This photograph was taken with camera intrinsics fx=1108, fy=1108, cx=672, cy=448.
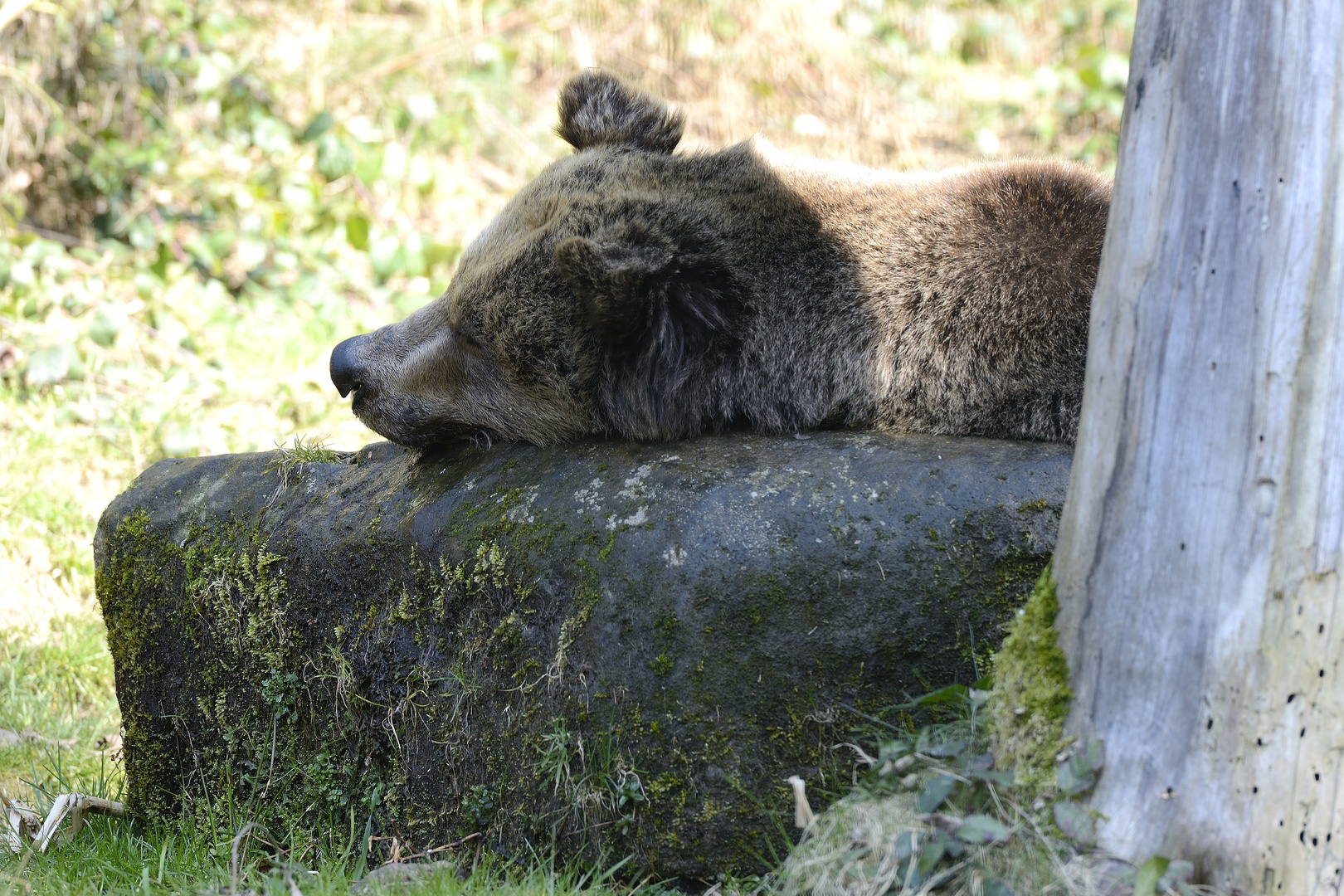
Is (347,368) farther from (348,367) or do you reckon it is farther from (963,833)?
(963,833)

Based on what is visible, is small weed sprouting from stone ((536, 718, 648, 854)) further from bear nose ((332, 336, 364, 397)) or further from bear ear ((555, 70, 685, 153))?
bear ear ((555, 70, 685, 153))

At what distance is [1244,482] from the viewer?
2.25 m

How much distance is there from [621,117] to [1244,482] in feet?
8.78

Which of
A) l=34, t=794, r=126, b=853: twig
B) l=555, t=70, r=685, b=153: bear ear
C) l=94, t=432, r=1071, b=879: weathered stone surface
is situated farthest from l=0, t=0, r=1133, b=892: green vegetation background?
l=555, t=70, r=685, b=153: bear ear

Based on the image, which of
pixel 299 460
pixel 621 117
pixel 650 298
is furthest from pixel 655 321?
pixel 299 460

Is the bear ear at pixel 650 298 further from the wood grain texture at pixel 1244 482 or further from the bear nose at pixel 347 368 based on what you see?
the wood grain texture at pixel 1244 482

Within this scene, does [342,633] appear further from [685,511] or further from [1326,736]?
[1326,736]

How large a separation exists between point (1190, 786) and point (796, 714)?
36.5 inches

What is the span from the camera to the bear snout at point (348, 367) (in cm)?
399

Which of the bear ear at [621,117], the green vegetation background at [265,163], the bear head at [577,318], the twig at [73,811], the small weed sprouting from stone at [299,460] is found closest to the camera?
the bear head at [577,318]

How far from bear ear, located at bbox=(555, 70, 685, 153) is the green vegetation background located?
263 cm

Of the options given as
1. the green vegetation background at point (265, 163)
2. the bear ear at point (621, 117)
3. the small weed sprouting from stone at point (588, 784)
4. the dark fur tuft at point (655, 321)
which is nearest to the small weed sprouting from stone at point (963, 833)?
the small weed sprouting from stone at point (588, 784)

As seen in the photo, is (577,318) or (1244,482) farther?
(577,318)

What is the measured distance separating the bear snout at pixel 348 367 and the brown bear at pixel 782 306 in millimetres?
346
